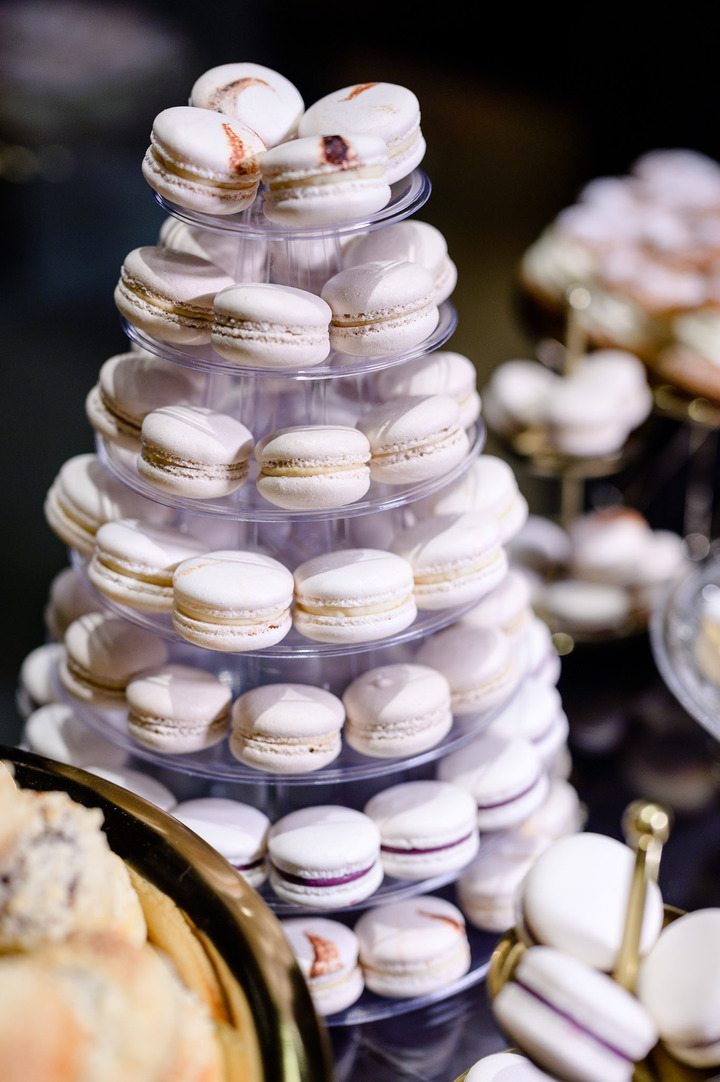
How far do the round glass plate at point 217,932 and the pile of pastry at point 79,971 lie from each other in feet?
0.04

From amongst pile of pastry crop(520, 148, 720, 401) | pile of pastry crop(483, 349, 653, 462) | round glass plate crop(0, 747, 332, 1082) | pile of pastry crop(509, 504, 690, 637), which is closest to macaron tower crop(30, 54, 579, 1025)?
round glass plate crop(0, 747, 332, 1082)

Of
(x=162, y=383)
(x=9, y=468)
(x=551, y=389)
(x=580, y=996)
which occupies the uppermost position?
(x=162, y=383)

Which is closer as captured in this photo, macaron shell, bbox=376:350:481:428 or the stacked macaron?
the stacked macaron

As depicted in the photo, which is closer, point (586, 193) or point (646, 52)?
point (586, 193)

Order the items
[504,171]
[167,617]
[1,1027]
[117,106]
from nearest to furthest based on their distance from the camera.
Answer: [1,1027] → [167,617] → [117,106] → [504,171]

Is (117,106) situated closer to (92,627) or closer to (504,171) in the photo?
(504,171)

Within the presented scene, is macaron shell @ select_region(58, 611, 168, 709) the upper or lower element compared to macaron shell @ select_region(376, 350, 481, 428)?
lower

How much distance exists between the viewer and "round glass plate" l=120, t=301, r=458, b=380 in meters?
0.66

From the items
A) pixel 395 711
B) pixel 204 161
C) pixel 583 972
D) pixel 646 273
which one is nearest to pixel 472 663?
pixel 395 711

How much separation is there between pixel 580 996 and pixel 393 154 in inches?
19.4

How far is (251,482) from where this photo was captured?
740 mm

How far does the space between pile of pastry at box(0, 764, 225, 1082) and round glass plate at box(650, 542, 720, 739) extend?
53 cm

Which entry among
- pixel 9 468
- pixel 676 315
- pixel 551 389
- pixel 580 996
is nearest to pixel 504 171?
pixel 676 315

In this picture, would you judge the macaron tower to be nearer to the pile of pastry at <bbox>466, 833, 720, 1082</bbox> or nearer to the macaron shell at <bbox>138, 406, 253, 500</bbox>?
the macaron shell at <bbox>138, 406, 253, 500</bbox>
